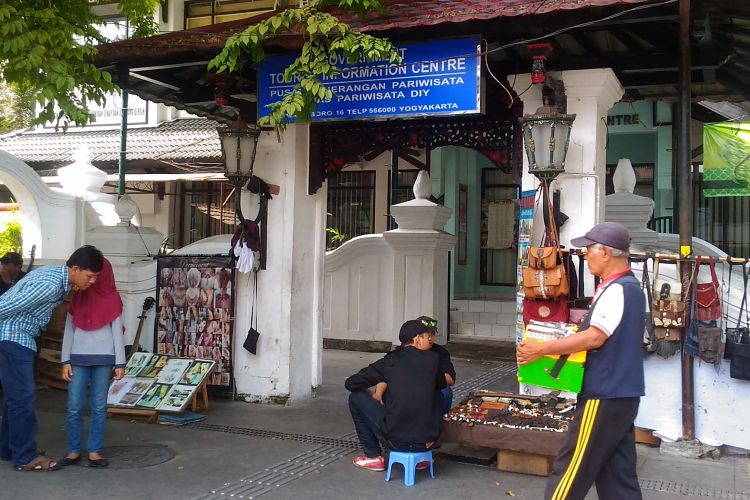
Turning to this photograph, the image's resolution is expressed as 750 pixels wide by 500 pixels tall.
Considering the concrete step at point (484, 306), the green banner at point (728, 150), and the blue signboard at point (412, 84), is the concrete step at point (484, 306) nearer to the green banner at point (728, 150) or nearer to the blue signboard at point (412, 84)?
the green banner at point (728, 150)

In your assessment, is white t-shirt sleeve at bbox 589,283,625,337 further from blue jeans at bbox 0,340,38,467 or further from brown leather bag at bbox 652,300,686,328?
blue jeans at bbox 0,340,38,467

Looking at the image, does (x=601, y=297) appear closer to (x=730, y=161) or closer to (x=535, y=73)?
(x=535, y=73)

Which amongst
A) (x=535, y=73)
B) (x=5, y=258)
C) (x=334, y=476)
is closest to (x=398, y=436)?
(x=334, y=476)

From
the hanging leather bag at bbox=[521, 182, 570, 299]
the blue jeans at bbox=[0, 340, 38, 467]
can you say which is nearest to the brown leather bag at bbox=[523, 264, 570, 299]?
the hanging leather bag at bbox=[521, 182, 570, 299]

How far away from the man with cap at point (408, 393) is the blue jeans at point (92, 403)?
1825 mm

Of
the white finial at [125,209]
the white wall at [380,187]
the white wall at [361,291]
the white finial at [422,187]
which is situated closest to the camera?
the white finial at [125,209]

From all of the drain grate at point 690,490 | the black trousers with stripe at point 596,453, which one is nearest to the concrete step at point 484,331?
the drain grate at point 690,490

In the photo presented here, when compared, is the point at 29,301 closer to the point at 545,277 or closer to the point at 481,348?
the point at 545,277

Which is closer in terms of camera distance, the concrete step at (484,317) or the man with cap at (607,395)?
the man with cap at (607,395)

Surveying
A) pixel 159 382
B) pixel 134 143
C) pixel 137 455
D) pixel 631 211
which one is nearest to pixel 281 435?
pixel 137 455

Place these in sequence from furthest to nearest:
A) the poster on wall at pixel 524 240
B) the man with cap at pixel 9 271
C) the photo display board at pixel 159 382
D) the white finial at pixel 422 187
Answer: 1. the white finial at pixel 422 187
2. the man with cap at pixel 9 271
3. the photo display board at pixel 159 382
4. the poster on wall at pixel 524 240

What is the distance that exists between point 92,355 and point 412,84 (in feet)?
11.0

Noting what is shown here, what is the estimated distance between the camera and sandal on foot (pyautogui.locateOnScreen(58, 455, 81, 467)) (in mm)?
5332

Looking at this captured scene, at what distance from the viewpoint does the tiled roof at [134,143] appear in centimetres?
1441
